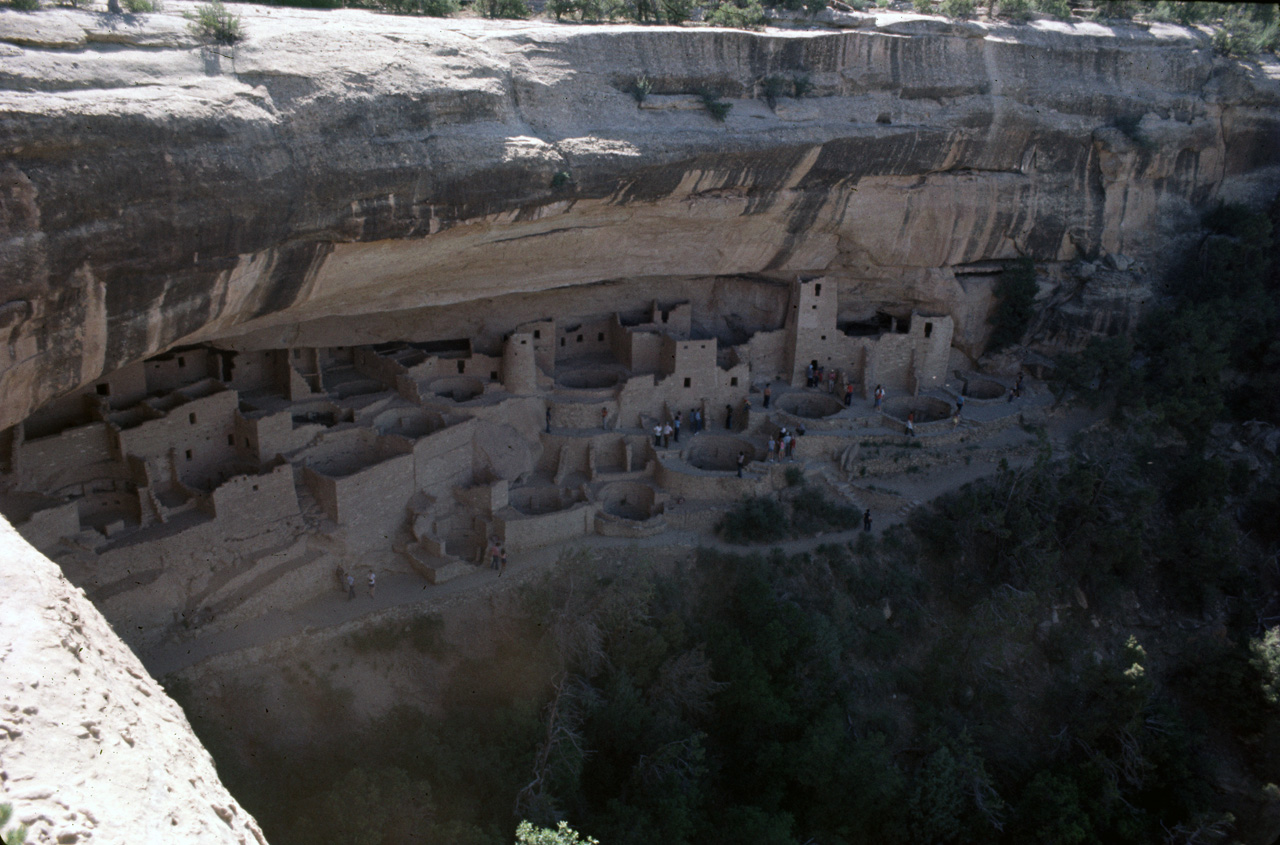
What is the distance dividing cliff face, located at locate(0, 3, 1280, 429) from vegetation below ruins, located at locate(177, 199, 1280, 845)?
3140 mm

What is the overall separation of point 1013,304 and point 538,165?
11.3 meters

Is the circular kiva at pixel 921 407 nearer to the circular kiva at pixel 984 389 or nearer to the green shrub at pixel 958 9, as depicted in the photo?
the circular kiva at pixel 984 389

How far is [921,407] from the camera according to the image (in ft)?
63.4

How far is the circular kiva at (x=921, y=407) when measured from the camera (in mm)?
19094

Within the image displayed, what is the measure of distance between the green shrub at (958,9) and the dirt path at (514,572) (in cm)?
776

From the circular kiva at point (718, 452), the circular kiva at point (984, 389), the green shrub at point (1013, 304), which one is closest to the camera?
the circular kiva at point (718, 452)

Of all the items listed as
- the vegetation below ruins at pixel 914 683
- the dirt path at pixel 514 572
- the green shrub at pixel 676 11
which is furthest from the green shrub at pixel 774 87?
the dirt path at pixel 514 572

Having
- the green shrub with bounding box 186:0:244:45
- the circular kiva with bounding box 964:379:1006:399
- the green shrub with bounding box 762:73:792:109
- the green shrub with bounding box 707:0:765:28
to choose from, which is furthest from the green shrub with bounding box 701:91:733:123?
the circular kiva with bounding box 964:379:1006:399

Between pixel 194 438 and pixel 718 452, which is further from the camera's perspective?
pixel 718 452

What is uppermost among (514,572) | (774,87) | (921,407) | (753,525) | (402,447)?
(774,87)

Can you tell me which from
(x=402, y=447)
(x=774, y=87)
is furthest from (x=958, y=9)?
(x=402, y=447)

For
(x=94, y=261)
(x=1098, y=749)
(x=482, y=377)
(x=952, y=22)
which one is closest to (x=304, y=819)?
(x=94, y=261)

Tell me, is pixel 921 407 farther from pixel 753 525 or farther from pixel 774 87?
pixel 774 87

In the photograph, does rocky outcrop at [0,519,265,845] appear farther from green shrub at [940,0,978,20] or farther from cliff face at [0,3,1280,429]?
green shrub at [940,0,978,20]
